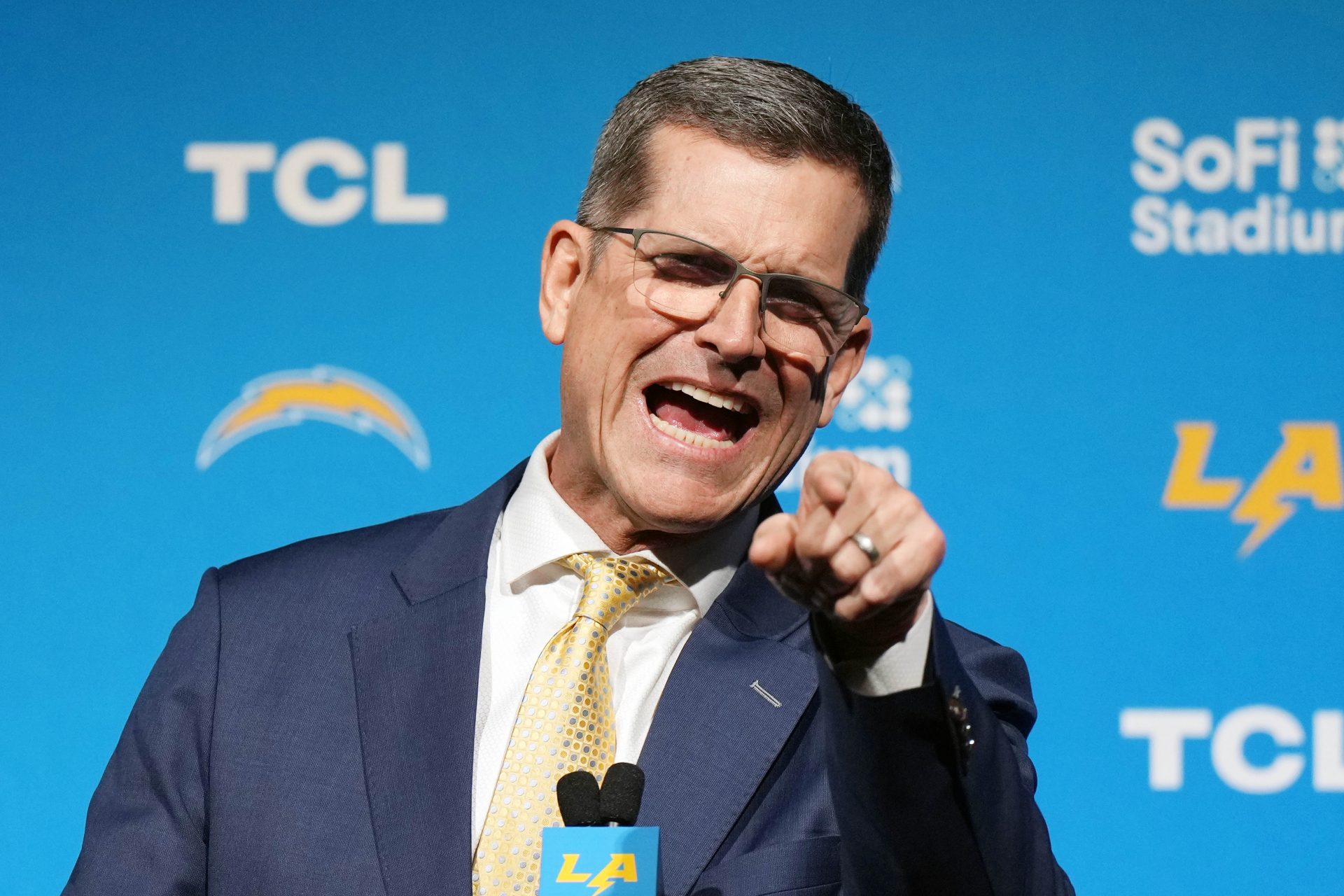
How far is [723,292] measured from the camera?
5.78 ft

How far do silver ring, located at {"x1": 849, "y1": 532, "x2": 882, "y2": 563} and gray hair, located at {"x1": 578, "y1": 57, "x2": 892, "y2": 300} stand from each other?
0.78m

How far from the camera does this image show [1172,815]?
286 cm

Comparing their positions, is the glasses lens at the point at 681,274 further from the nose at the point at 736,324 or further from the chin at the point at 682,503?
the chin at the point at 682,503

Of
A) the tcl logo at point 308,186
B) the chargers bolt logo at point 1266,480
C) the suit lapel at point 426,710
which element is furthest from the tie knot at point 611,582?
the chargers bolt logo at point 1266,480

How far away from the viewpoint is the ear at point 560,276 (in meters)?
1.96

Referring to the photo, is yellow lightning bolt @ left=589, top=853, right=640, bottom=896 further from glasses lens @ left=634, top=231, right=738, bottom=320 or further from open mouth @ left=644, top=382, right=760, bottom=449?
glasses lens @ left=634, top=231, right=738, bottom=320

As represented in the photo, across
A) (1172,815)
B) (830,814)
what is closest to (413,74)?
(830,814)

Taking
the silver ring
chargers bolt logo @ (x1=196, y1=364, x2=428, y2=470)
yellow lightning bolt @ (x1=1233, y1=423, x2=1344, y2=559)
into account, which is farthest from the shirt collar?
yellow lightning bolt @ (x1=1233, y1=423, x2=1344, y2=559)

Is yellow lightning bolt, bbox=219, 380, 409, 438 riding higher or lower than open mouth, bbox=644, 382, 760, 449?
higher

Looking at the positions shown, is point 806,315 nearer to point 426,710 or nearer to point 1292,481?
point 426,710

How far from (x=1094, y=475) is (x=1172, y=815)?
2.24 feet

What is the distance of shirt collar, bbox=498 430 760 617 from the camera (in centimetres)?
186

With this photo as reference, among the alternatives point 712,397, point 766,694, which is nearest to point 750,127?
point 712,397

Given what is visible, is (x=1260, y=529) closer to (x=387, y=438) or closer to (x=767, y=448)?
(x=767, y=448)
